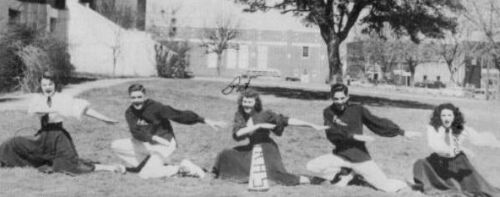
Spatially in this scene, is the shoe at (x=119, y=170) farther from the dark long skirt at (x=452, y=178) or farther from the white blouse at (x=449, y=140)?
the white blouse at (x=449, y=140)

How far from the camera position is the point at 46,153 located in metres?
7.71

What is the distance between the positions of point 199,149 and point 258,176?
4.20 metres

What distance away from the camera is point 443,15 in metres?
24.0

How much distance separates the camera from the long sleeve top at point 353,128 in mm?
7316

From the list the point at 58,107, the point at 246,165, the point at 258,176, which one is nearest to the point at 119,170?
the point at 58,107

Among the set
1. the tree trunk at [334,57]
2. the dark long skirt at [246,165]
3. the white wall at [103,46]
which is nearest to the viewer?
the dark long skirt at [246,165]

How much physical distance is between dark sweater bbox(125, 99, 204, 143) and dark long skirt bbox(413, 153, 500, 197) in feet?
9.10

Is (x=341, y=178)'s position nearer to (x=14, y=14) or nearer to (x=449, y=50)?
(x=14, y=14)

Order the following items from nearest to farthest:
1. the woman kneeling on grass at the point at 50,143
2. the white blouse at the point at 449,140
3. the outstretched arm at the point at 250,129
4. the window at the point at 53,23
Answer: the white blouse at the point at 449,140 → the outstretched arm at the point at 250,129 → the woman kneeling on grass at the point at 50,143 → the window at the point at 53,23

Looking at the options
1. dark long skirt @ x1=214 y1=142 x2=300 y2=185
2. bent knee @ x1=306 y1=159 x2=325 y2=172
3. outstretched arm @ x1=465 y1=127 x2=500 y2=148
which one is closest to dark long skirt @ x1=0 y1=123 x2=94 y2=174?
dark long skirt @ x1=214 y1=142 x2=300 y2=185

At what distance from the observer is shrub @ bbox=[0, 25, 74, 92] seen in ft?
59.8

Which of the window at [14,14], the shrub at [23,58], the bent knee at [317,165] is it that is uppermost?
the window at [14,14]

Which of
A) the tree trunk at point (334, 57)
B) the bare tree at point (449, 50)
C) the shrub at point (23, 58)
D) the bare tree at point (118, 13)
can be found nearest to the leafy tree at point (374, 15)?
the tree trunk at point (334, 57)

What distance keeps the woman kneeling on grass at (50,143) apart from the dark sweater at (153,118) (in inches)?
11.7
